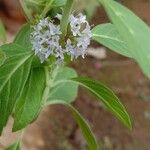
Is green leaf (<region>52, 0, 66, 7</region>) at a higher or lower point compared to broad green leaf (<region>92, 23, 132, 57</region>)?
higher

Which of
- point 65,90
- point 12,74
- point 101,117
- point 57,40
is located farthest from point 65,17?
point 101,117

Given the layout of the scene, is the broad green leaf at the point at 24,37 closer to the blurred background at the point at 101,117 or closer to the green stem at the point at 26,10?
the green stem at the point at 26,10

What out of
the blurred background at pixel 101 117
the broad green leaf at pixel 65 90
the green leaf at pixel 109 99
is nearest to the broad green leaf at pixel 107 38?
the green leaf at pixel 109 99

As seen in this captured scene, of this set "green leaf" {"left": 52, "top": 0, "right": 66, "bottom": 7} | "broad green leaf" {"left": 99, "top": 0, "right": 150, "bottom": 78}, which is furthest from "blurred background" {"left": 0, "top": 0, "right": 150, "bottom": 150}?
"broad green leaf" {"left": 99, "top": 0, "right": 150, "bottom": 78}

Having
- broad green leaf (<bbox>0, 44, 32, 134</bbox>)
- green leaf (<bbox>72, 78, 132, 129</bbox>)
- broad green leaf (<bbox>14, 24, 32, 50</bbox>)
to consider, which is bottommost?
green leaf (<bbox>72, 78, 132, 129</bbox>)

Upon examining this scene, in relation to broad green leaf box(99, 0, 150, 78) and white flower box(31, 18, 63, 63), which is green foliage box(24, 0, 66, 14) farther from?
broad green leaf box(99, 0, 150, 78)

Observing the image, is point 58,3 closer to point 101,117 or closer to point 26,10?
point 26,10

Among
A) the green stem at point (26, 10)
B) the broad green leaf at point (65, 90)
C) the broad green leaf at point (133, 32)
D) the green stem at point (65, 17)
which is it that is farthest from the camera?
the broad green leaf at point (65, 90)
